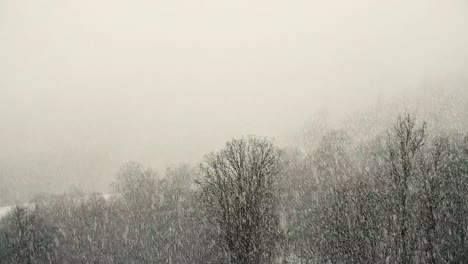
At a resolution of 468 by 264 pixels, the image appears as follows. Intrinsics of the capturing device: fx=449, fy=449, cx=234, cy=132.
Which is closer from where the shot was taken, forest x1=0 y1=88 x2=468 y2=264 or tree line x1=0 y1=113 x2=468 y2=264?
tree line x1=0 y1=113 x2=468 y2=264

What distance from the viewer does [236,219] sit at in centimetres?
3356

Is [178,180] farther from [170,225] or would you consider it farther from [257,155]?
[257,155]

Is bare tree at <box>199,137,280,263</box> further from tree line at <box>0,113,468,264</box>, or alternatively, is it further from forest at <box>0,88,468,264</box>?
forest at <box>0,88,468,264</box>

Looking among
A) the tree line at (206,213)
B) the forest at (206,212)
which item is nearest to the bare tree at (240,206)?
the tree line at (206,213)

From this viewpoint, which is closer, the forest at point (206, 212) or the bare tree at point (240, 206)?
the bare tree at point (240, 206)

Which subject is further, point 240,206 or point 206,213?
point 206,213

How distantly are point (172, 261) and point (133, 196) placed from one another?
25.5 metres

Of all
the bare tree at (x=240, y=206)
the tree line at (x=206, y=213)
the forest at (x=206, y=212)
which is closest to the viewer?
the bare tree at (x=240, y=206)

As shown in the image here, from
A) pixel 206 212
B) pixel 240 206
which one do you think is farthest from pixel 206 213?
pixel 240 206

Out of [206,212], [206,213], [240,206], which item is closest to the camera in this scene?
[240,206]

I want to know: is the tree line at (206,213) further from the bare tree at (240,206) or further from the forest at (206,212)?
the bare tree at (240,206)

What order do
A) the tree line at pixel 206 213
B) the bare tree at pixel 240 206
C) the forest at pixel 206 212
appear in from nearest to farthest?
1. the bare tree at pixel 240 206
2. the tree line at pixel 206 213
3. the forest at pixel 206 212

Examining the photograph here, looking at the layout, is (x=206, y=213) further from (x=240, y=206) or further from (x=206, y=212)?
(x=240, y=206)


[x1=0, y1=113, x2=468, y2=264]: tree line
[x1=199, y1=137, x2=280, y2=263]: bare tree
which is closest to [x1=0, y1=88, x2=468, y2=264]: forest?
[x1=0, y1=113, x2=468, y2=264]: tree line
